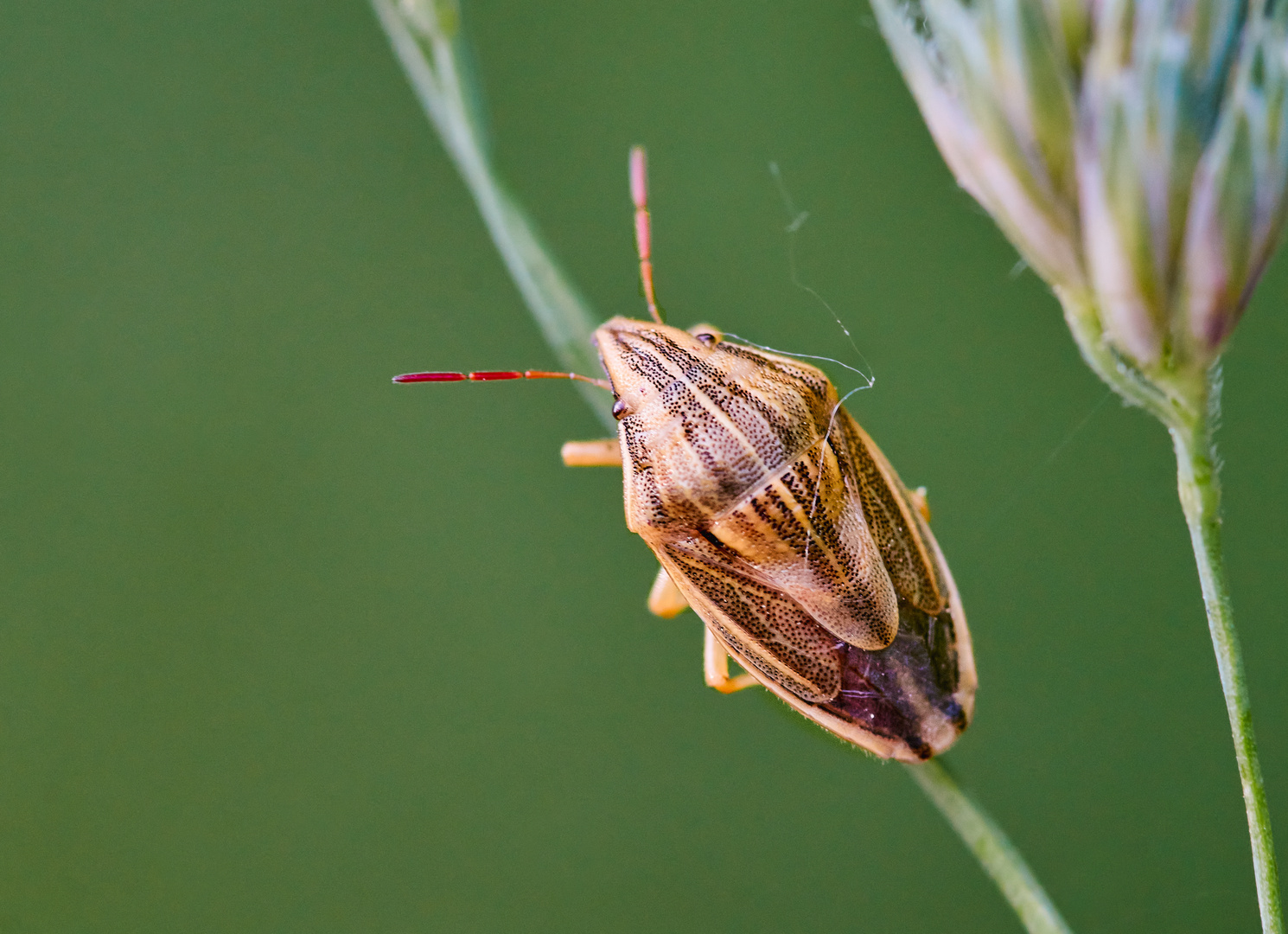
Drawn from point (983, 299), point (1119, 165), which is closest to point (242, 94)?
point (983, 299)

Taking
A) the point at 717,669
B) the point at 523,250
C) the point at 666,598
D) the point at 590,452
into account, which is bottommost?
the point at 717,669

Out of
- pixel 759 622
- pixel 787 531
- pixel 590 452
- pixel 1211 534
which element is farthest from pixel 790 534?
pixel 1211 534

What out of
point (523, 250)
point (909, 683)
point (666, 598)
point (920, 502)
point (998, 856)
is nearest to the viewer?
point (998, 856)

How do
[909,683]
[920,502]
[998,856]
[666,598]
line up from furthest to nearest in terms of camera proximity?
[666,598] < [920,502] < [909,683] < [998,856]

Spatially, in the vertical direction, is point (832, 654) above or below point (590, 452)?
below

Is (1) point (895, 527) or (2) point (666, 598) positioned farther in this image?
(2) point (666, 598)

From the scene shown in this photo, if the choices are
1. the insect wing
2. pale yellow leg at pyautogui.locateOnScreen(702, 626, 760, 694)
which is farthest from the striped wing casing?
pale yellow leg at pyautogui.locateOnScreen(702, 626, 760, 694)

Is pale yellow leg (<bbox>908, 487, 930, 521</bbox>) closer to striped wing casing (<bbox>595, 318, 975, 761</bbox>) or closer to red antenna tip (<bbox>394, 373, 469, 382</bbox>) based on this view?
striped wing casing (<bbox>595, 318, 975, 761</bbox>)

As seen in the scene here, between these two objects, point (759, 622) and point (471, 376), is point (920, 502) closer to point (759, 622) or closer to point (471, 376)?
point (759, 622)

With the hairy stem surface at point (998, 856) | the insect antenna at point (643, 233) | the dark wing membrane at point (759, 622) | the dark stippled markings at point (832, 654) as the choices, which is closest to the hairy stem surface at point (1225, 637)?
the hairy stem surface at point (998, 856)
